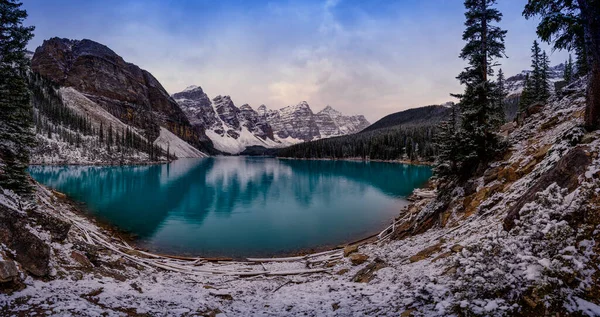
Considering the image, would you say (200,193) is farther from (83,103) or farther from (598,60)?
(83,103)

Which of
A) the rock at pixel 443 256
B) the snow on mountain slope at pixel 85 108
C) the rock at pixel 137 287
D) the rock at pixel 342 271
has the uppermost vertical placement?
the snow on mountain slope at pixel 85 108

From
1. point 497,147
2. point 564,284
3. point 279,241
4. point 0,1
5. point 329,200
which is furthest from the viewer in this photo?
point 329,200

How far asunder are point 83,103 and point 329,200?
20197 cm

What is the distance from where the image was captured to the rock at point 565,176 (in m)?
7.40

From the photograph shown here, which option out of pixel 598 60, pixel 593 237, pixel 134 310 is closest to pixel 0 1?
pixel 134 310

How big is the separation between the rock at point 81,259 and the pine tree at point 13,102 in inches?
239

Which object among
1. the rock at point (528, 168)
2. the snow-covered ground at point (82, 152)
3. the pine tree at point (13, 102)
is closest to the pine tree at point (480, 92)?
the rock at point (528, 168)

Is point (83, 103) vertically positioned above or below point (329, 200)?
above

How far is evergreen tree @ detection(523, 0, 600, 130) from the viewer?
959cm

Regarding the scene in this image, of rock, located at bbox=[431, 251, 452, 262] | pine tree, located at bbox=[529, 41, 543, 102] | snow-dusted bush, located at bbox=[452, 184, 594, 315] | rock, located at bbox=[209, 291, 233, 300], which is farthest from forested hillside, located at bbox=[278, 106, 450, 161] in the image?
rock, located at bbox=[209, 291, 233, 300]

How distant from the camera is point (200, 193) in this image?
168ft

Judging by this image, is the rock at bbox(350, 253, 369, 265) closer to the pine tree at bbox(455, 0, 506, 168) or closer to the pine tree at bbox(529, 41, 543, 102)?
the pine tree at bbox(455, 0, 506, 168)

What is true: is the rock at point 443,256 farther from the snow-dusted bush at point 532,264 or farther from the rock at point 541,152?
the rock at point 541,152

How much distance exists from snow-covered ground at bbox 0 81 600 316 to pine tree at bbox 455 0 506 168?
7.04 ft
